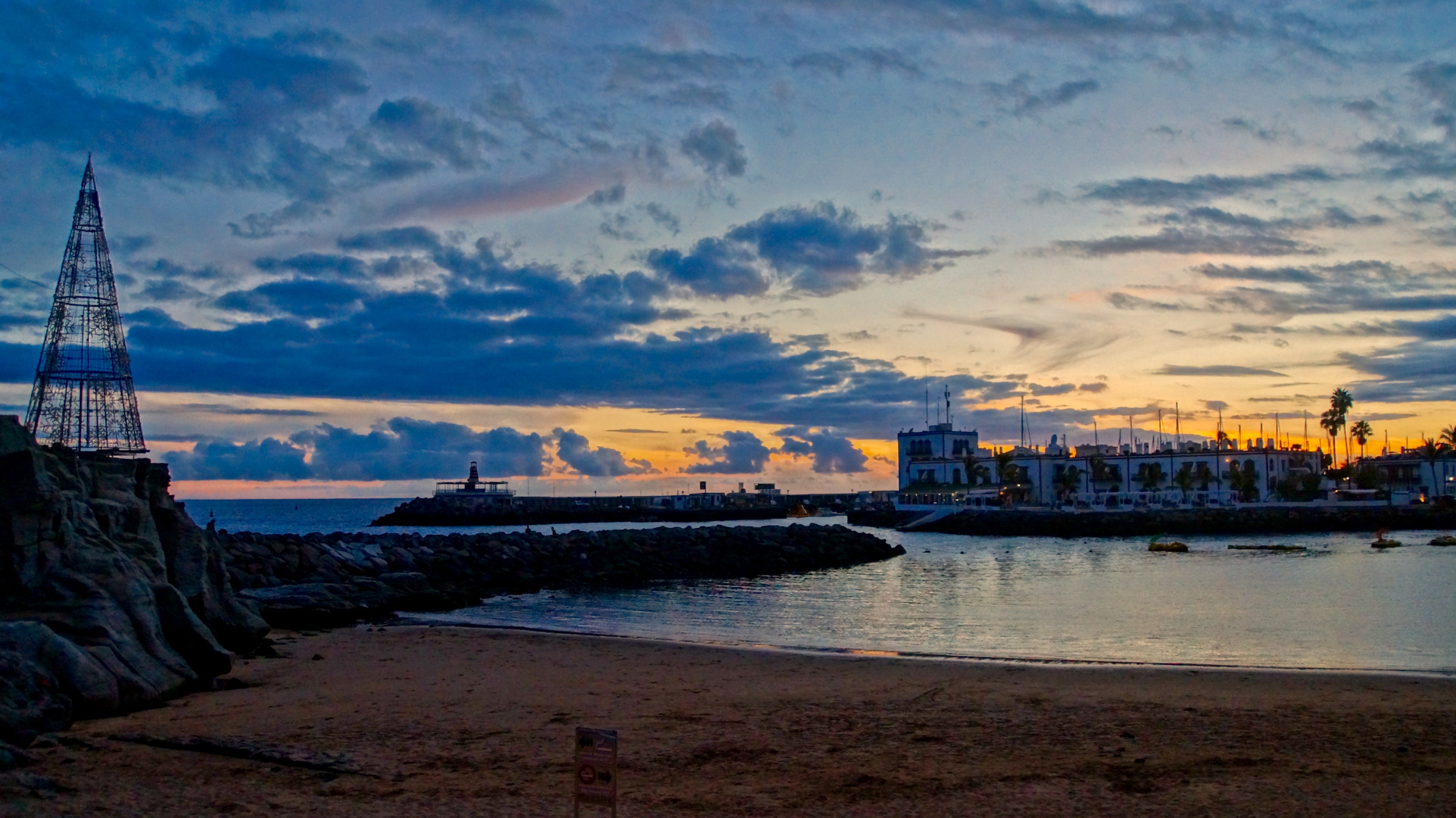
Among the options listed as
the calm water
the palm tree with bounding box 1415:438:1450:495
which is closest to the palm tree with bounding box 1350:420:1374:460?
the palm tree with bounding box 1415:438:1450:495

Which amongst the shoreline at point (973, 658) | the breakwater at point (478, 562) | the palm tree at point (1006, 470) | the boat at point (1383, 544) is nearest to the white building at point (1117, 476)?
the palm tree at point (1006, 470)

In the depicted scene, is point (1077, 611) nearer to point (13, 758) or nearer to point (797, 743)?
point (797, 743)

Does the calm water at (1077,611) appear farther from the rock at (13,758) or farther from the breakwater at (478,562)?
the rock at (13,758)

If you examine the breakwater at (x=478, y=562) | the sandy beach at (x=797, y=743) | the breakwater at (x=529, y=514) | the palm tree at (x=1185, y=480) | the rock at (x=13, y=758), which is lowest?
the breakwater at (x=529, y=514)

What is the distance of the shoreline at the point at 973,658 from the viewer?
17.6 meters

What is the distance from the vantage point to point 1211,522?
96500 mm

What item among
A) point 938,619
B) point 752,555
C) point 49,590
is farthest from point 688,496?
point 49,590

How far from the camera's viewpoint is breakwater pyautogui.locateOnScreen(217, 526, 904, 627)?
96.1ft

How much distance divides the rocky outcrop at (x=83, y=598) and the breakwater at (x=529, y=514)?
11180 cm

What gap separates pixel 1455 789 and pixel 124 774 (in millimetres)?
12254

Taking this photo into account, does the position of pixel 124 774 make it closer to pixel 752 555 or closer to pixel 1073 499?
pixel 752 555

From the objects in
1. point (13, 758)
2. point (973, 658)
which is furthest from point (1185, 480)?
point (13, 758)

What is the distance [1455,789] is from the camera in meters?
9.15

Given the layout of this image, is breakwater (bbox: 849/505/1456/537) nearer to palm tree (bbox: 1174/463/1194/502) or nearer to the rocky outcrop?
palm tree (bbox: 1174/463/1194/502)
